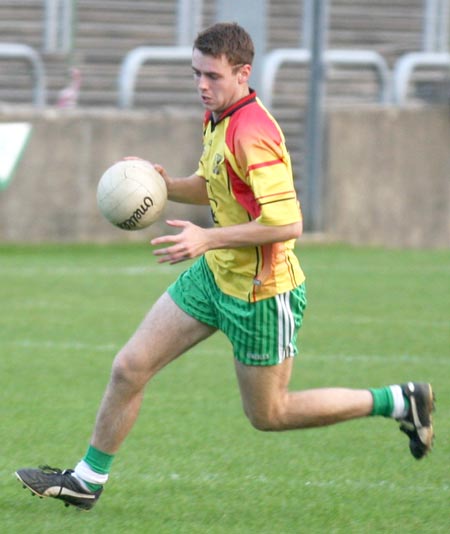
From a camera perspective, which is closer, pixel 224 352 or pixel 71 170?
pixel 224 352

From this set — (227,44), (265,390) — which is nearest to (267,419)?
(265,390)

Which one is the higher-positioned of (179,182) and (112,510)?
(179,182)

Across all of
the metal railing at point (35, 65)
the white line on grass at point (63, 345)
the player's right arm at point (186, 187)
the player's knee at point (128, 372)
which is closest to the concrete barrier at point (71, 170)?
the metal railing at point (35, 65)

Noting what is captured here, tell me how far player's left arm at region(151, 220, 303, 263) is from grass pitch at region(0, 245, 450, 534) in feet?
3.80

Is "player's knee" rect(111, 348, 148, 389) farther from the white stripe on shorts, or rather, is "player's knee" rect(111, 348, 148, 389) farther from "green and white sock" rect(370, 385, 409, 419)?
"green and white sock" rect(370, 385, 409, 419)

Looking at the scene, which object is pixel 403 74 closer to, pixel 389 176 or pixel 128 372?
pixel 389 176

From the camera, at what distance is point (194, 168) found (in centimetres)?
1791

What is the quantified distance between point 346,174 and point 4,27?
21.9 ft

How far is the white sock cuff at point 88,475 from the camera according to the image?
6082 millimetres

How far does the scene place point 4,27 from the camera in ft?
73.6

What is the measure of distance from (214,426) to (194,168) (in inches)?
402

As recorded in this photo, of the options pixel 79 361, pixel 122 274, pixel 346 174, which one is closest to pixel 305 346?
pixel 79 361

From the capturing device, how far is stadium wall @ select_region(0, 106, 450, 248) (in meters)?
17.0

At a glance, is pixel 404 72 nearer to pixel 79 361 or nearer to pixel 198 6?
pixel 198 6
